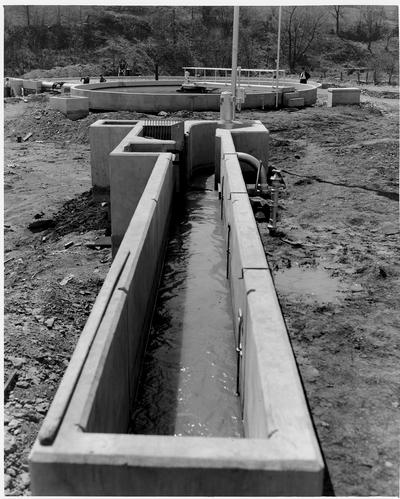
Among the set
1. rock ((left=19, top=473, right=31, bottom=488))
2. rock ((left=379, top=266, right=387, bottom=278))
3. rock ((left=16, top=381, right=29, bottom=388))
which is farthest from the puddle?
rock ((left=19, top=473, right=31, bottom=488))

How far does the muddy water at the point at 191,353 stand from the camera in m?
6.46

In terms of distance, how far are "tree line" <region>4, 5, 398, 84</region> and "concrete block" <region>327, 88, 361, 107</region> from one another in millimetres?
28605

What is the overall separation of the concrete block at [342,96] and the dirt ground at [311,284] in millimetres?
6475

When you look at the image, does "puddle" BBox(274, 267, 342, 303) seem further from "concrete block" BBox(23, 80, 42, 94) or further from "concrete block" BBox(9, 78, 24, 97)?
"concrete block" BBox(9, 78, 24, 97)

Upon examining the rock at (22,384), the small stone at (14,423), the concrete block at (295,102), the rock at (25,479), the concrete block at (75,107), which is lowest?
the rock at (25,479)

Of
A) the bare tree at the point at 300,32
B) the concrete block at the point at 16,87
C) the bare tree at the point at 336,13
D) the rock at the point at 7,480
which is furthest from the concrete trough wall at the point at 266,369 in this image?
the bare tree at the point at 336,13

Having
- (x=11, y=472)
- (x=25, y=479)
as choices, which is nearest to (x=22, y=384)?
(x=11, y=472)

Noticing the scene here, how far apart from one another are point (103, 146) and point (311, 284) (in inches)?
326

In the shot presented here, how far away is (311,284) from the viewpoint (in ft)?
33.7

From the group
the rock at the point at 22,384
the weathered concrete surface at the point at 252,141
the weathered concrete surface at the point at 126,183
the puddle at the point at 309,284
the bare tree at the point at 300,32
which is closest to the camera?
the rock at the point at 22,384

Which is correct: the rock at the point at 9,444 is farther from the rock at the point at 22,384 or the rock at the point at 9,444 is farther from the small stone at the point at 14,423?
the rock at the point at 22,384

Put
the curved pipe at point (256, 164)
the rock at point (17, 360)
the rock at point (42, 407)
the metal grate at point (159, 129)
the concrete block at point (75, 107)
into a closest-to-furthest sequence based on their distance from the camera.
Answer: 1. the rock at point (42, 407)
2. the rock at point (17, 360)
3. the curved pipe at point (256, 164)
4. the metal grate at point (159, 129)
5. the concrete block at point (75, 107)

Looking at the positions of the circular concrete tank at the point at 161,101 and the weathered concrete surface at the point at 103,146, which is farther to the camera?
the circular concrete tank at the point at 161,101

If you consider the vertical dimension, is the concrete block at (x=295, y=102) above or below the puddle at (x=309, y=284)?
above
